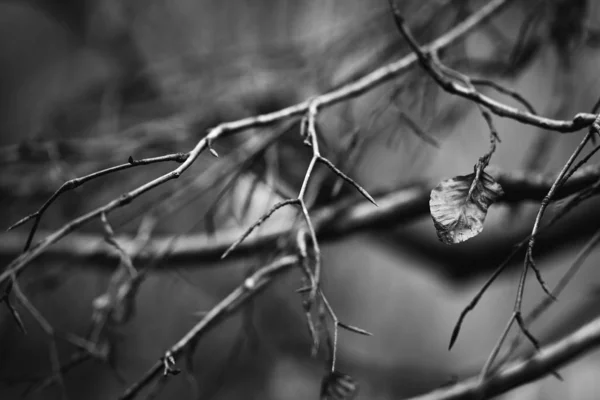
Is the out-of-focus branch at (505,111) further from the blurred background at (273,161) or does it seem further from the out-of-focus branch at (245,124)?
the blurred background at (273,161)

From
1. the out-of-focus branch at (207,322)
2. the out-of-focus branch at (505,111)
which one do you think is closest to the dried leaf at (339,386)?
the out-of-focus branch at (207,322)

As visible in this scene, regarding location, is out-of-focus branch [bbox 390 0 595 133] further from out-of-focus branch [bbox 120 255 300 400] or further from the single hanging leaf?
out-of-focus branch [bbox 120 255 300 400]

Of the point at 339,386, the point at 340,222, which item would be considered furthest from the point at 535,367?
the point at 340,222

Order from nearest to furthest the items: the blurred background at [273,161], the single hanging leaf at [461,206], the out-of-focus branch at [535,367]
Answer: the single hanging leaf at [461,206] → the out-of-focus branch at [535,367] → the blurred background at [273,161]

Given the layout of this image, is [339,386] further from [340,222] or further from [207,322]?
[340,222]

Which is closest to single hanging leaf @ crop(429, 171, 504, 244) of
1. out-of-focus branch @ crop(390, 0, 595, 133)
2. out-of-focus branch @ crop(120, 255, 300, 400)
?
out-of-focus branch @ crop(390, 0, 595, 133)

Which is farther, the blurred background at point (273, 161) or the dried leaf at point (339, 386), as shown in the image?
the blurred background at point (273, 161)
